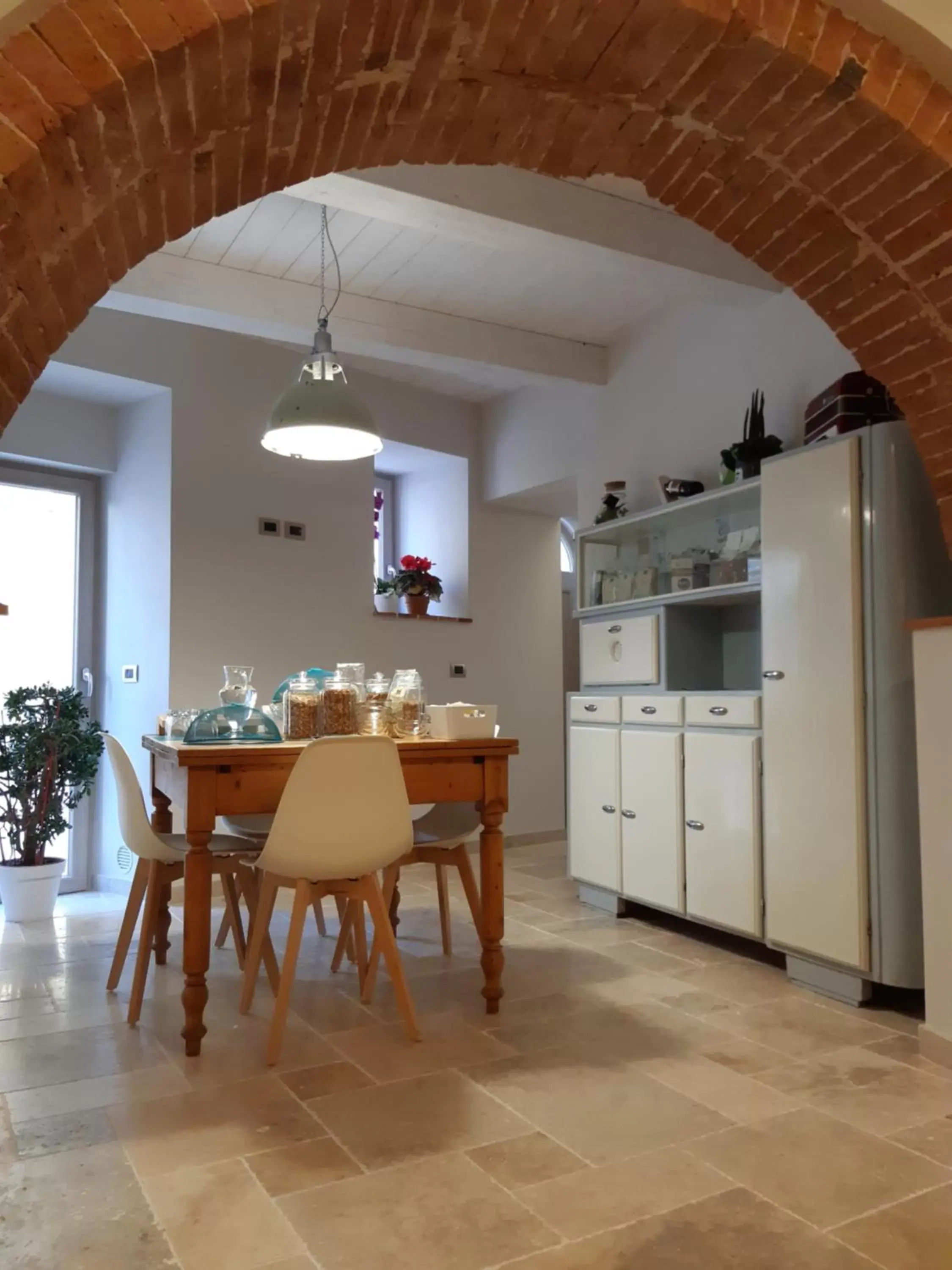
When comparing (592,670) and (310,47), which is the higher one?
(310,47)

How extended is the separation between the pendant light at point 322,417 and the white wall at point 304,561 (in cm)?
131

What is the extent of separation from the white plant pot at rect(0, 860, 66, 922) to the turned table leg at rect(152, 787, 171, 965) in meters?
1.11

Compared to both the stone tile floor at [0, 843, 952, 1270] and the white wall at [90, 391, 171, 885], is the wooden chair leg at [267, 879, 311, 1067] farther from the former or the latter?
the white wall at [90, 391, 171, 885]

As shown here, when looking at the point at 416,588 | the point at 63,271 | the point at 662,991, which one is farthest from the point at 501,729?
the point at 63,271

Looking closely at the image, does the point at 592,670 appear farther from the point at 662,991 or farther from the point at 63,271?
the point at 63,271

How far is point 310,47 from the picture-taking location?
5.10 ft

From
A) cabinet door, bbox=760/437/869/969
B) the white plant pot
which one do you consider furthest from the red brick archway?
the white plant pot

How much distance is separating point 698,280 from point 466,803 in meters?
2.32

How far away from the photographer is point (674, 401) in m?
4.51

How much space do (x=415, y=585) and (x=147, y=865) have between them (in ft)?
9.74

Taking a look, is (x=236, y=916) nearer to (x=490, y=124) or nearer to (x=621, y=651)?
(x=621, y=651)

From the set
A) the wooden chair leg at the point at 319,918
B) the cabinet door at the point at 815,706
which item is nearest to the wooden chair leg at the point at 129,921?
the wooden chair leg at the point at 319,918

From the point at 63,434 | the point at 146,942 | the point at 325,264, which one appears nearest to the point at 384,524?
the point at 63,434

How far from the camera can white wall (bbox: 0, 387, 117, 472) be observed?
4750 mm
